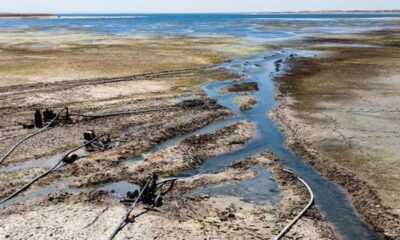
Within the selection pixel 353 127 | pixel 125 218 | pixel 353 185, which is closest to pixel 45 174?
pixel 125 218

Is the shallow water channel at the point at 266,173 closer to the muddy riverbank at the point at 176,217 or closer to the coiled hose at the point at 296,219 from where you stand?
the coiled hose at the point at 296,219

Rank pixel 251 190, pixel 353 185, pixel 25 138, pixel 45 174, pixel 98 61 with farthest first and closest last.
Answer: pixel 98 61
pixel 25 138
pixel 45 174
pixel 353 185
pixel 251 190

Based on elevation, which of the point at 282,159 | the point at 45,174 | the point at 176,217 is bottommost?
the point at 282,159

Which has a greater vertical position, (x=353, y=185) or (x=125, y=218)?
(x=125, y=218)

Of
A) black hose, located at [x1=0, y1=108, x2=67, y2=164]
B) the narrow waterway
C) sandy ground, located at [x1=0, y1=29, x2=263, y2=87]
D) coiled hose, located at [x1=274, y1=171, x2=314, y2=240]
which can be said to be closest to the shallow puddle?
coiled hose, located at [x1=274, y1=171, x2=314, y2=240]

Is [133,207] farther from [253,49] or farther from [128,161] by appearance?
[253,49]

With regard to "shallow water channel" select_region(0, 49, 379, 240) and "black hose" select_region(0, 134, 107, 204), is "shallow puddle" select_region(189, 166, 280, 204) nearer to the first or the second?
"shallow water channel" select_region(0, 49, 379, 240)

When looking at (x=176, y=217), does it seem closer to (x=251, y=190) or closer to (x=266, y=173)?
(x=251, y=190)
